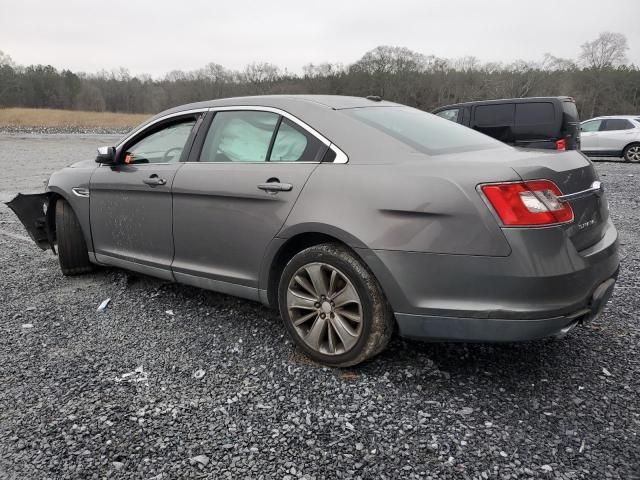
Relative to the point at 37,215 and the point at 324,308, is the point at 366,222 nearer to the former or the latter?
the point at 324,308

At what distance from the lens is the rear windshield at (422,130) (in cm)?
283

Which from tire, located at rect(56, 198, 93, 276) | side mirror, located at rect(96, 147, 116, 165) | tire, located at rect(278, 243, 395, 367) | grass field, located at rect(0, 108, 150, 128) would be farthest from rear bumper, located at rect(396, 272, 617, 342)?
grass field, located at rect(0, 108, 150, 128)

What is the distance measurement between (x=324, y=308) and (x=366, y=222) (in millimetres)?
583

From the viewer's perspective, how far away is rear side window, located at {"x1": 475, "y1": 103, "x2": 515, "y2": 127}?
32.7ft

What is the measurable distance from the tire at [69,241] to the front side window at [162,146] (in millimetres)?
906

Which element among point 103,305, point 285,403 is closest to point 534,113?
point 103,305

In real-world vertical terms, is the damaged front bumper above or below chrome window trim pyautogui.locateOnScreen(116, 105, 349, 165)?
below

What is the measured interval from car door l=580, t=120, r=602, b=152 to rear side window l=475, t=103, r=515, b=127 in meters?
7.70

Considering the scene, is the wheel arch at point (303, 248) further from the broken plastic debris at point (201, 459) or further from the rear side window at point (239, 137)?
the broken plastic debris at point (201, 459)

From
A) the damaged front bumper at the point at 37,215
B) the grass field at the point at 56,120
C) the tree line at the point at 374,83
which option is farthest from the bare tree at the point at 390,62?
the damaged front bumper at the point at 37,215

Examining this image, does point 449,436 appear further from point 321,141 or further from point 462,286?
point 321,141

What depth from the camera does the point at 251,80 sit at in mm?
78000

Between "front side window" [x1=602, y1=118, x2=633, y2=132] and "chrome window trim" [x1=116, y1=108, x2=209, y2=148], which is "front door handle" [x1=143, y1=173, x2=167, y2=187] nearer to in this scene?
"chrome window trim" [x1=116, y1=108, x2=209, y2=148]

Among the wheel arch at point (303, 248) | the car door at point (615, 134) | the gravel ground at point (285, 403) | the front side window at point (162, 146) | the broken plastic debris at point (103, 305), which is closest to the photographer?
the gravel ground at point (285, 403)
